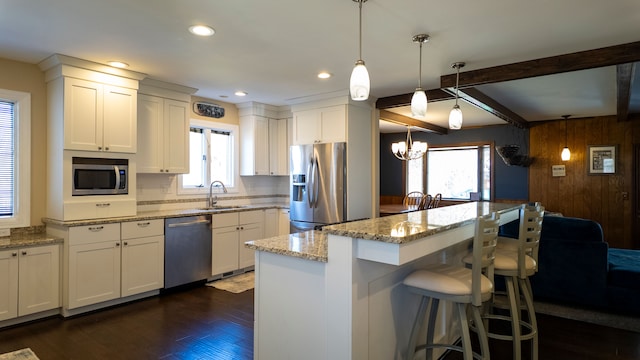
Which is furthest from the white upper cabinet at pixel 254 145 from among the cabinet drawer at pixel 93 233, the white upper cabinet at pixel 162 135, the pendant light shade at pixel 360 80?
the pendant light shade at pixel 360 80

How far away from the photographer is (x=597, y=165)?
6.68m

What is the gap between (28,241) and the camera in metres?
3.29

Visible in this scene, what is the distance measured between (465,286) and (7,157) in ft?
13.3

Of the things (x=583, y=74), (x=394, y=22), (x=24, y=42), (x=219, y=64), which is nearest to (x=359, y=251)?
(x=394, y=22)

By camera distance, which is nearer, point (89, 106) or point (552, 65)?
point (552, 65)

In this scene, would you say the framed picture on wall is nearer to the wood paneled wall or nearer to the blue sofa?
the wood paneled wall

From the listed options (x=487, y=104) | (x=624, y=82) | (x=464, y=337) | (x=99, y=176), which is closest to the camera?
(x=464, y=337)

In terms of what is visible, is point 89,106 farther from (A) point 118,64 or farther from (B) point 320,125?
(B) point 320,125

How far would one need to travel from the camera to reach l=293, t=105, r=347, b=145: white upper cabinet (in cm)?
480

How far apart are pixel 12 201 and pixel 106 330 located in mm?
1565

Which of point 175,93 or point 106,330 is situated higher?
point 175,93

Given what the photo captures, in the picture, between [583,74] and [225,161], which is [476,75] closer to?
[583,74]

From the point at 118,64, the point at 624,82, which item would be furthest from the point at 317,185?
the point at 624,82

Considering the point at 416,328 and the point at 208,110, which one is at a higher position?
the point at 208,110
